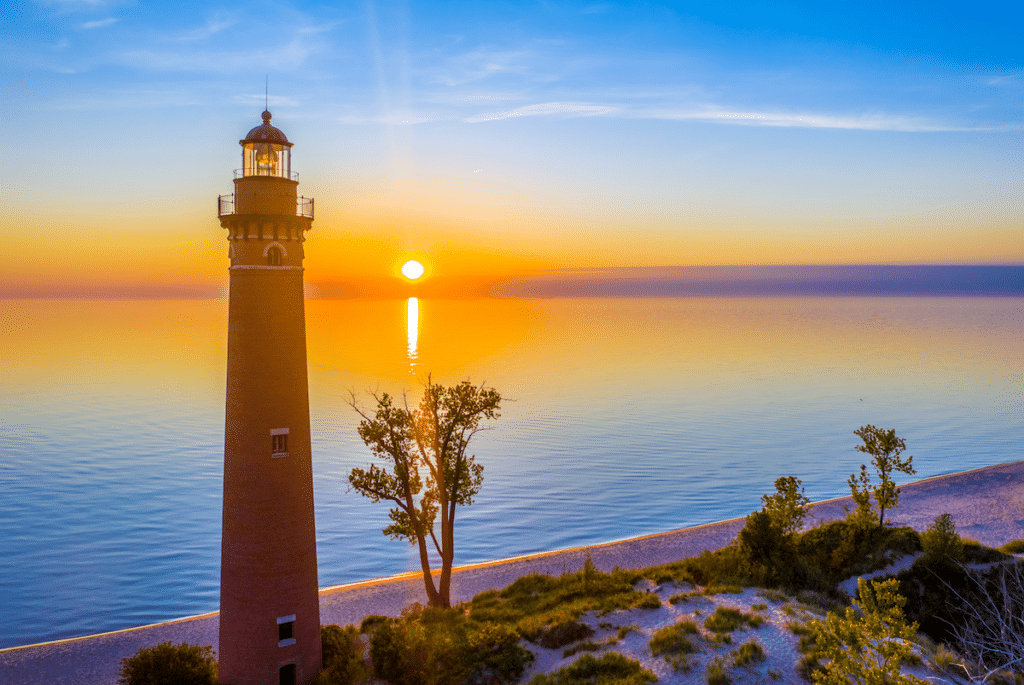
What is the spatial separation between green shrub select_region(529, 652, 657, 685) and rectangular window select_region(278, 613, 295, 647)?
759 cm

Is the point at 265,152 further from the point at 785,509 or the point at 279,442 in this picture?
the point at 785,509

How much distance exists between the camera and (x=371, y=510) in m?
54.3

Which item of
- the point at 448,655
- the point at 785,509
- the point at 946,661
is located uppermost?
the point at 785,509

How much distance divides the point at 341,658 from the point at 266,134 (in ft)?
56.6

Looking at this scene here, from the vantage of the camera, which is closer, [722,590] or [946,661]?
[946,661]

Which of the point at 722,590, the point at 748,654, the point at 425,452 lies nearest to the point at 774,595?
the point at 722,590

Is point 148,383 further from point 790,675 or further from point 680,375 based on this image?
point 790,675

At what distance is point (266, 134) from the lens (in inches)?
859

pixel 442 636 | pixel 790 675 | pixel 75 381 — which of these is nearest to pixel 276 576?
pixel 442 636

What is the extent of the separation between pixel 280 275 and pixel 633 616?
16172 mm

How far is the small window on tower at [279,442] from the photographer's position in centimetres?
2102

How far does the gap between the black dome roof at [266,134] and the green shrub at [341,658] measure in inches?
657

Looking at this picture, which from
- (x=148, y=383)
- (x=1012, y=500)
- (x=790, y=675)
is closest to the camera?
(x=790, y=675)

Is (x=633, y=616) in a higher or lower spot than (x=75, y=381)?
lower
